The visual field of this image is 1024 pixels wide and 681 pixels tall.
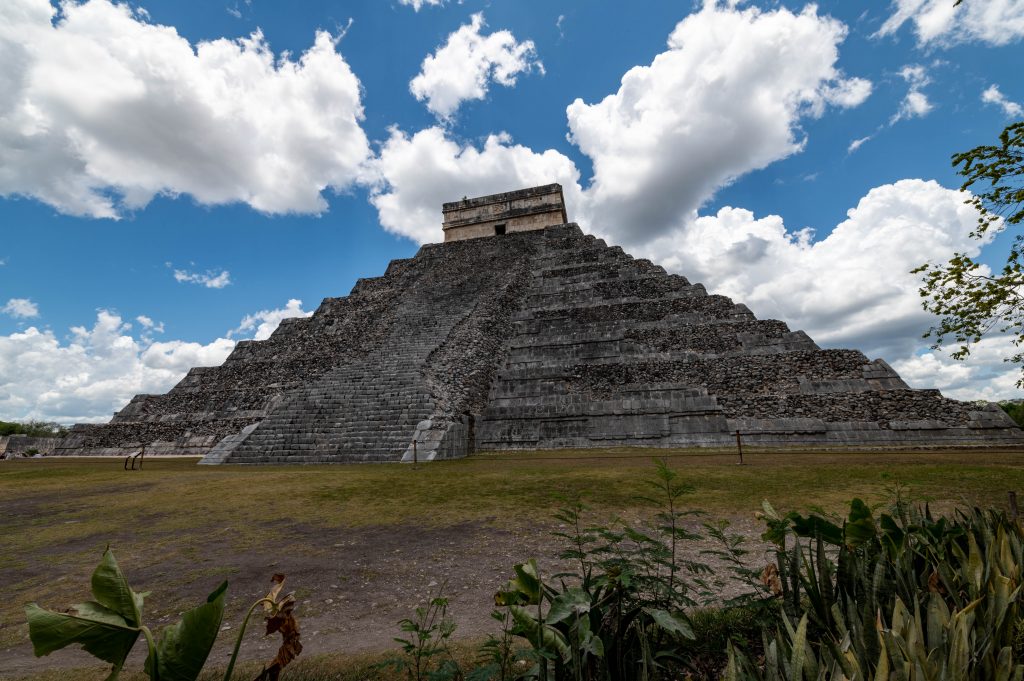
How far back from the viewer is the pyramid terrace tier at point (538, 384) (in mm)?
13969

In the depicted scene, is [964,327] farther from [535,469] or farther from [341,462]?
→ [341,462]

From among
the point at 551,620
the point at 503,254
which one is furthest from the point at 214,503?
the point at 503,254

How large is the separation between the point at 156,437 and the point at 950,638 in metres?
24.6

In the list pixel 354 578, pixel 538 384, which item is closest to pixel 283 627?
pixel 354 578

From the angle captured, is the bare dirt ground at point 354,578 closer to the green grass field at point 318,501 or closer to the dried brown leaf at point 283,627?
the green grass field at point 318,501

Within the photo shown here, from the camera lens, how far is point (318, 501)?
7.55 m

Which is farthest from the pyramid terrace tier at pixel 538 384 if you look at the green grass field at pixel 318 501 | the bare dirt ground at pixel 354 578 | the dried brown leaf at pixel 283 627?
the dried brown leaf at pixel 283 627

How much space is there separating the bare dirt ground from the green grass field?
6 cm

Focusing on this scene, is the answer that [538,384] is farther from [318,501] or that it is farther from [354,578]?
[354,578]

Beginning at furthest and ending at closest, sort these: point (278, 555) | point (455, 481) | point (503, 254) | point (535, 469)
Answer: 1. point (503, 254)
2. point (535, 469)
3. point (455, 481)
4. point (278, 555)

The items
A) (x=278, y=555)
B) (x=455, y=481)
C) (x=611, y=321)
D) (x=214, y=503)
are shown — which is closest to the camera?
(x=278, y=555)

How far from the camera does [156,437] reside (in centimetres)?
1966

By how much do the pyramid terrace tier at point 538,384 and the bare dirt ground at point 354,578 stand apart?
7.47m

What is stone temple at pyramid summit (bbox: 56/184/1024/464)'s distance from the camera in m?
14.0
